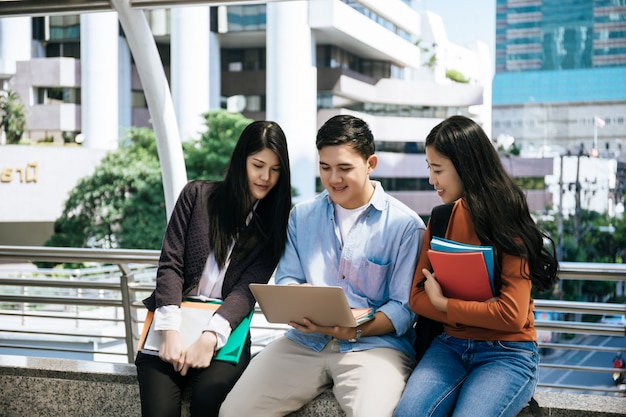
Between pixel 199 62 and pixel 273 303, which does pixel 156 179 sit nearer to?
pixel 199 62

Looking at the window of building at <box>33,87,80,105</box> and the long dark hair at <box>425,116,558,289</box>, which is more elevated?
the window of building at <box>33,87,80,105</box>

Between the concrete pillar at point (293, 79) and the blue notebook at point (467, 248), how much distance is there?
1514 inches

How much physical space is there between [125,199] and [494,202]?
3210 centimetres

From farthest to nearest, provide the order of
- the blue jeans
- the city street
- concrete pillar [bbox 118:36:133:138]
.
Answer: concrete pillar [bbox 118:36:133:138] → the city street → the blue jeans

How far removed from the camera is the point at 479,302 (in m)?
2.16

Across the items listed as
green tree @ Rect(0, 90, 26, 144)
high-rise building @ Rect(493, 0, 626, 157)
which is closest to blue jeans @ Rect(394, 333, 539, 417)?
green tree @ Rect(0, 90, 26, 144)

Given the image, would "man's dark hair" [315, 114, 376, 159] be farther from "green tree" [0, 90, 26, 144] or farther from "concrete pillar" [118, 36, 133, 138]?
"concrete pillar" [118, 36, 133, 138]

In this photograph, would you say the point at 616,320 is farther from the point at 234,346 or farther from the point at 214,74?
the point at 234,346

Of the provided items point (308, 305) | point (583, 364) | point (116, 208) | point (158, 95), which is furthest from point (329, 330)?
point (583, 364)

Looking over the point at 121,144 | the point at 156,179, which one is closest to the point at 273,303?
the point at 156,179

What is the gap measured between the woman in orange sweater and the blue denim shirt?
3.3 inches

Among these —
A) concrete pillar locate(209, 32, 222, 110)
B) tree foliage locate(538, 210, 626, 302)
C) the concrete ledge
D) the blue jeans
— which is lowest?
tree foliage locate(538, 210, 626, 302)

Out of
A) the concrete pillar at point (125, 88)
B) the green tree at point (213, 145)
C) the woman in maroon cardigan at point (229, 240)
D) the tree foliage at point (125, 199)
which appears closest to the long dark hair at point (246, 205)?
the woman in maroon cardigan at point (229, 240)

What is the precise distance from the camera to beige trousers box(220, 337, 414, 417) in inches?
86.4
